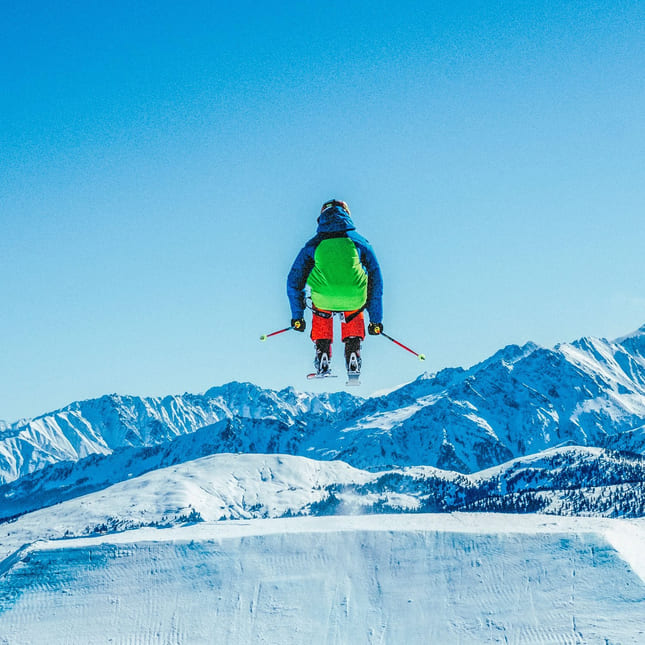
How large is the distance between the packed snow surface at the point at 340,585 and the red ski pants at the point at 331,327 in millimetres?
70467

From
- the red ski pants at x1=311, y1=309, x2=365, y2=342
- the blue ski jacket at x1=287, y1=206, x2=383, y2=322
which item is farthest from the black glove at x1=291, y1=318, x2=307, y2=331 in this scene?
the red ski pants at x1=311, y1=309, x2=365, y2=342

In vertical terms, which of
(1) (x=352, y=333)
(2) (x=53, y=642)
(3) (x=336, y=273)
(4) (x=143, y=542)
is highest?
(3) (x=336, y=273)

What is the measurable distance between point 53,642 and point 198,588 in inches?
736

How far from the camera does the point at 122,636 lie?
8656 centimetres

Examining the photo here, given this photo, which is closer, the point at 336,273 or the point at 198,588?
the point at 336,273

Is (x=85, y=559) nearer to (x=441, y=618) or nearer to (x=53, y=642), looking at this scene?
(x=53, y=642)

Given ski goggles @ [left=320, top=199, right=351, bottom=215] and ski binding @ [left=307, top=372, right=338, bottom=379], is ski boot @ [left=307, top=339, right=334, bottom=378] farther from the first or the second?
ski goggles @ [left=320, top=199, right=351, bottom=215]

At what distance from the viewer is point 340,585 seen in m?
91.6

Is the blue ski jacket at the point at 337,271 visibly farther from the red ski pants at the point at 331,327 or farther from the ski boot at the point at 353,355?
the ski boot at the point at 353,355

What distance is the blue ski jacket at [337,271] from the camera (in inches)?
822

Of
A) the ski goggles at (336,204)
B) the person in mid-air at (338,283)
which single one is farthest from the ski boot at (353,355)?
the ski goggles at (336,204)

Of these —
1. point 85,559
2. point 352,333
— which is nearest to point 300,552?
point 85,559

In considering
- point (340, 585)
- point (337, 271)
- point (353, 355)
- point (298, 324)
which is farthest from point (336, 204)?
point (340, 585)

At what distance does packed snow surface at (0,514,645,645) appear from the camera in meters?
83.9
